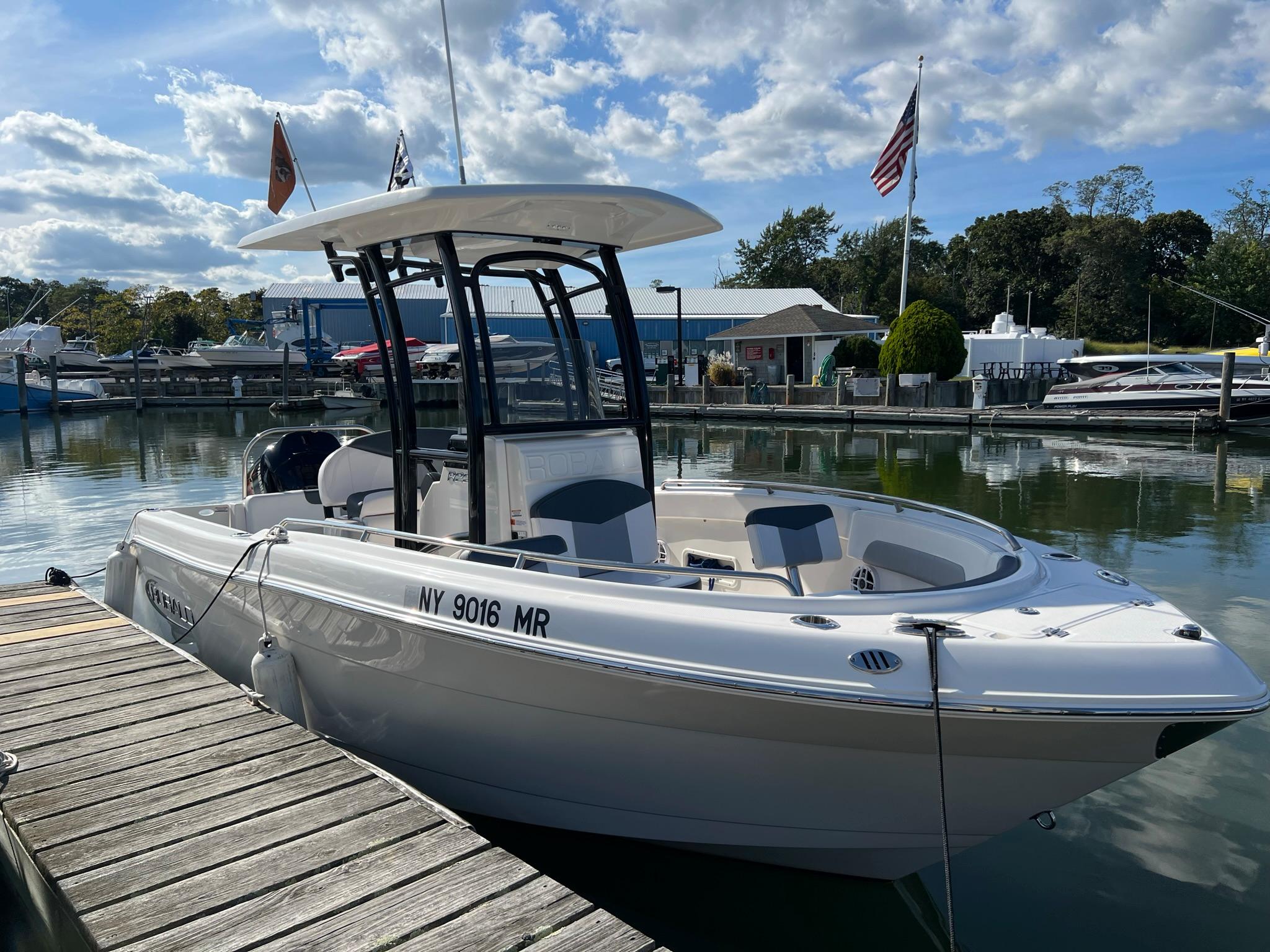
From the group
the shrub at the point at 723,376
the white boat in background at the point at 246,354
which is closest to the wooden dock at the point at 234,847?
the shrub at the point at 723,376

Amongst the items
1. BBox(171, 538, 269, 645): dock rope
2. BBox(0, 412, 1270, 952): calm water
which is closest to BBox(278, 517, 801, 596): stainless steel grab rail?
BBox(171, 538, 269, 645): dock rope

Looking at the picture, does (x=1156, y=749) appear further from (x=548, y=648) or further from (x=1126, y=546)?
(x=1126, y=546)

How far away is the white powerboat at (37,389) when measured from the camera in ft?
101

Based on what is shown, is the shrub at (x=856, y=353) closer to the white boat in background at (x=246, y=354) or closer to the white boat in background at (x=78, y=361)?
the white boat in background at (x=246, y=354)

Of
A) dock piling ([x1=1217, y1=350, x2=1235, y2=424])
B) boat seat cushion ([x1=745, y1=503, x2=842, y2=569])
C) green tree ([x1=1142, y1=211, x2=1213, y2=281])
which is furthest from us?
green tree ([x1=1142, y1=211, x2=1213, y2=281])

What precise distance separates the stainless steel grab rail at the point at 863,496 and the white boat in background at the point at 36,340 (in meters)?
42.7

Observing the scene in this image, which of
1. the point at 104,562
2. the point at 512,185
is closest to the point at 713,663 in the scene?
the point at 512,185

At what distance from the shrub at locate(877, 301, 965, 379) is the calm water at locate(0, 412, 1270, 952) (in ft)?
23.5

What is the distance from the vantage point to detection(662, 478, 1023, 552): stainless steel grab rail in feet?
13.6

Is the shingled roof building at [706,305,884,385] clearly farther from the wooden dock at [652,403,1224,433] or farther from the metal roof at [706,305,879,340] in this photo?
the wooden dock at [652,403,1224,433]

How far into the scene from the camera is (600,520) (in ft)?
14.4

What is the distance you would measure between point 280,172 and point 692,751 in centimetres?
639

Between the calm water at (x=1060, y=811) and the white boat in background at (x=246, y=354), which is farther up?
the white boat in background at (x=246, y=354)

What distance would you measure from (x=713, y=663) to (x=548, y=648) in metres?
0.62
